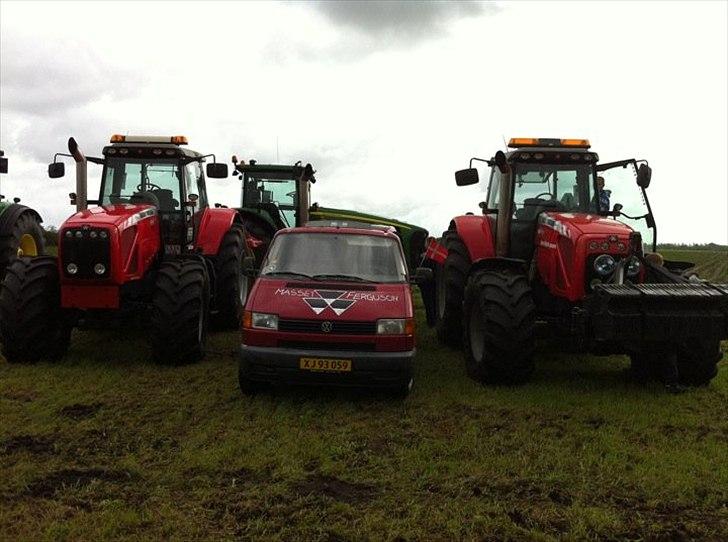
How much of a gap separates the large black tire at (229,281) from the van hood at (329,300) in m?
3.22

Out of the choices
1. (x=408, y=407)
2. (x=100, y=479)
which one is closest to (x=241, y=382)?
(x=408, y=407)

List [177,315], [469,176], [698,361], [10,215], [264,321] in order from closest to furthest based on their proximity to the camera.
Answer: [264,321]
[698,361]
[177,315]
[469,176]
[10,215]

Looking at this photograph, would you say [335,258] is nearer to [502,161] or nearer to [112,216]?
[502,161]

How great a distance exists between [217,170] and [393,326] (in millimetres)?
4322

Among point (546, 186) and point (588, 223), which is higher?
point (546, 186)

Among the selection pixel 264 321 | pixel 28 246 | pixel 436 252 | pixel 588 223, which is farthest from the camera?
pixel 28 246

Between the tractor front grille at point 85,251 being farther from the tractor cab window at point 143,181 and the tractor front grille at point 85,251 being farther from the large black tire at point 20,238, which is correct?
the large black tire at point 20,238

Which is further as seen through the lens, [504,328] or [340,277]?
[340,277]

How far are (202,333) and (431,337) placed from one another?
12.1 ft

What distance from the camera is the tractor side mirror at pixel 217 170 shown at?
31.1ft

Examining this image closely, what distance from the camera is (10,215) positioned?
424 inches

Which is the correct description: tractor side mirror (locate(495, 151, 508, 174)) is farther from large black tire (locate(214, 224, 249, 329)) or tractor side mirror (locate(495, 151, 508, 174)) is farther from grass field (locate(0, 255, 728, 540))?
large black tire (locate(214, 224, 249, 329))

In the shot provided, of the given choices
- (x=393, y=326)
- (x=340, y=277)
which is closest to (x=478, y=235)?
(x=340, y=277)

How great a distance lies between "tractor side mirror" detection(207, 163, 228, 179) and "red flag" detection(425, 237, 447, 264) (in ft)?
11.0
